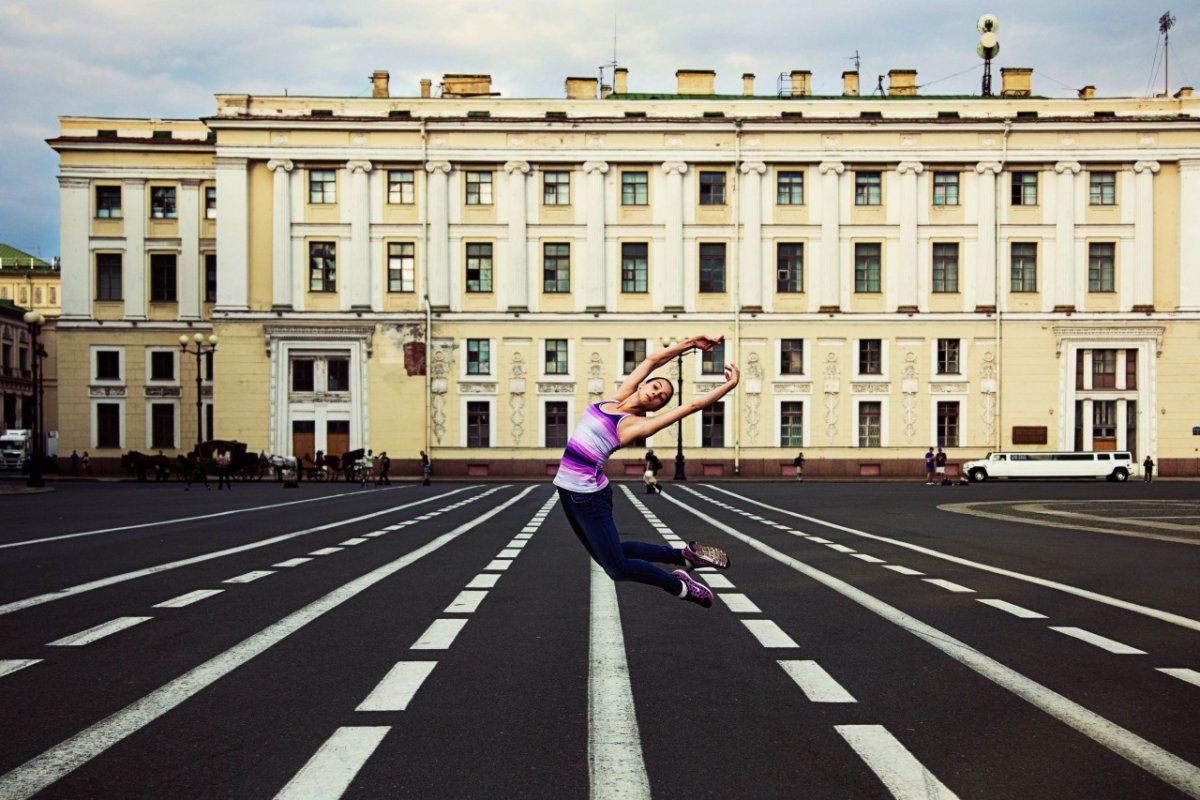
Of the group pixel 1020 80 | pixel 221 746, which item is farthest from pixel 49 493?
pixel 1020 80

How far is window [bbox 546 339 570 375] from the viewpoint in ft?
191

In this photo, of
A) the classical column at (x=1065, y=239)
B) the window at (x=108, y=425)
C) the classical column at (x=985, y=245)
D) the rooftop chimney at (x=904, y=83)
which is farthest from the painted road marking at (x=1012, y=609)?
the window at (x=108, y=425)

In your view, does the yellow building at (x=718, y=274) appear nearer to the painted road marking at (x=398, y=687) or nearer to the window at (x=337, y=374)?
the window at (x=337, y=374)

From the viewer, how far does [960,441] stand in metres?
57.8

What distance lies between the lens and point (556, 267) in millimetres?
58688

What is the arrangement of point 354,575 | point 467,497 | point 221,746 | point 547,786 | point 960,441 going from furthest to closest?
point 960,441 < point 467,497 < point 354,575 < point 221,746 < point 547,786

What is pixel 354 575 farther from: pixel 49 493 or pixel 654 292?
pixel 654 292

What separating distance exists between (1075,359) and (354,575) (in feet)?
175

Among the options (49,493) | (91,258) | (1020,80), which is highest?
(1020,80)

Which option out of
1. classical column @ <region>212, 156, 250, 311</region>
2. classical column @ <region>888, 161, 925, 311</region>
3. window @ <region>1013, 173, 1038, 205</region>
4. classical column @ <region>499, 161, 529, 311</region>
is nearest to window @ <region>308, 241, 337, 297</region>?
classical column @ <region>212, 156, 250, 311</region>

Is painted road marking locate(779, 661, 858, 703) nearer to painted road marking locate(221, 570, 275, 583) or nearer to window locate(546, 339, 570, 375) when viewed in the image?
painted road marking locate(221, 570, 275, 583)

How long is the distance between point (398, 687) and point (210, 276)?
2408 inches

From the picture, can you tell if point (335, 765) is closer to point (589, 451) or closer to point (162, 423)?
point (589, 451)

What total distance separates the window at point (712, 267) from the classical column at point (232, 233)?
2373 cm
